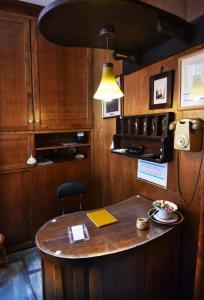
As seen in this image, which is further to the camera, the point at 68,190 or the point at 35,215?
the point at 35,215

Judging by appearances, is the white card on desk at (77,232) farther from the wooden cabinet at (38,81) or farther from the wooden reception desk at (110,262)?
the wooden cabinet at (38,81)

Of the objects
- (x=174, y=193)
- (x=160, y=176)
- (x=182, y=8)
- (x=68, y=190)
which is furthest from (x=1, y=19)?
(x=174, y=193)

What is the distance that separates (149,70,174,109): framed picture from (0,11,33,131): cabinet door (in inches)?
52.1

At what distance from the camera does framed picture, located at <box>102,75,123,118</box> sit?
6.95 ft

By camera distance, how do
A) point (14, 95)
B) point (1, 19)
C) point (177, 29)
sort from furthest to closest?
point (14, 95)
point (1, 19)
point (177, 29)

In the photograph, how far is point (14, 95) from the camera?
2195 mm

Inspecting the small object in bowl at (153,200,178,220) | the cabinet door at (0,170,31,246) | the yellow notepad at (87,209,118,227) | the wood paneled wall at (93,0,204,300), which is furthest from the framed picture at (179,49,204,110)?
the cabinet door at (0,170,31,246)

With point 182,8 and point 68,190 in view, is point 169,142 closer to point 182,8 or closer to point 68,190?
point 182,8

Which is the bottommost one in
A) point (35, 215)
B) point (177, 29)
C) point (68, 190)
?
point (35, 215)

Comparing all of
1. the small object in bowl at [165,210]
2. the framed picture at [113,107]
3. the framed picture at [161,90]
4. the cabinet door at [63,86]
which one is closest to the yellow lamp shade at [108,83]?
the framed picture at [161,90]

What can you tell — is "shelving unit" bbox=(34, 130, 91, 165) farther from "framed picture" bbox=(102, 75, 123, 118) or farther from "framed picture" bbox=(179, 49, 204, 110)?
"framed picture" bbox=(179, 49, 204, 110)

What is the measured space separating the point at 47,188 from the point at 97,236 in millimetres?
1281

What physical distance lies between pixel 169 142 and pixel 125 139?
2.13ft

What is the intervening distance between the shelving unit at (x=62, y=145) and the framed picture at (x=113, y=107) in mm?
477
